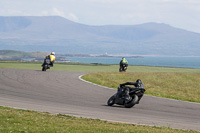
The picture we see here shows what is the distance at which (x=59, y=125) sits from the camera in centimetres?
1116

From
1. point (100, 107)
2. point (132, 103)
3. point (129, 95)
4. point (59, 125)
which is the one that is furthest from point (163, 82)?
point (59, 125)

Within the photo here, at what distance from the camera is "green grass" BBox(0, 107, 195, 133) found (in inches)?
396

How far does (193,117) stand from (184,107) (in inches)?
119

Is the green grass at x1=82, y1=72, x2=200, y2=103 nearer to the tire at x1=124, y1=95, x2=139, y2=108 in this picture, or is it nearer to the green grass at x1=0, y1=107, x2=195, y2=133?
the tire at x1=124, y1=95, x2=139, y2=108

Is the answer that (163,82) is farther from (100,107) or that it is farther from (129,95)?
(100,107)

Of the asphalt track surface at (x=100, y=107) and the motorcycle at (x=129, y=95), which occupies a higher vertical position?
the motorcycle at (x=129, y=95)

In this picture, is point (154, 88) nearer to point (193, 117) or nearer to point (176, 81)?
point (176, 81)

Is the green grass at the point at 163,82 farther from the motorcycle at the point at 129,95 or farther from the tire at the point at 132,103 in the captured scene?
the tire at the point at 132,103

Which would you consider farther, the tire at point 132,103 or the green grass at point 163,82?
the green grass at point 163,82

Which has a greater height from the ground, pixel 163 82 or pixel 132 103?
pixel 163 82

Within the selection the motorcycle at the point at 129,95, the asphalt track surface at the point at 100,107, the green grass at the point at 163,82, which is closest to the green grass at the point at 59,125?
the asphalt track surface at the point at 100,107

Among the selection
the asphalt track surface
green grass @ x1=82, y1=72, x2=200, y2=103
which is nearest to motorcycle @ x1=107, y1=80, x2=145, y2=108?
the asphalt track surface

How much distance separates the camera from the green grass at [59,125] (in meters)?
10.0

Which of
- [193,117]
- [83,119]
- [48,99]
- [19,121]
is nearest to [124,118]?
[83,119]
